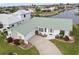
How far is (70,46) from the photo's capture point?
1.64 meters

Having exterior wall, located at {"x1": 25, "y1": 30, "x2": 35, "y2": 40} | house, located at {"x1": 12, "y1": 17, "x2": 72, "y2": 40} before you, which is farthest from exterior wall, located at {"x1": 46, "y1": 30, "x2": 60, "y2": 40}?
exterior wall, located at {"x1": 25, "y1": 30, "x2": 35, "y2": 40}

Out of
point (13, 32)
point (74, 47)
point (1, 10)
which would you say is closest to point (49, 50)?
point (74, 47)

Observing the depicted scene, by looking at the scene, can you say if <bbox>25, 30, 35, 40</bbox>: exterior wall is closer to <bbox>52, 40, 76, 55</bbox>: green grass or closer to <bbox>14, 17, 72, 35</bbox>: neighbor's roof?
<bbox>14, 17, 72, 35</bbox>: neighbor's roof

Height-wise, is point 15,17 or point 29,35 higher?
point 15,17

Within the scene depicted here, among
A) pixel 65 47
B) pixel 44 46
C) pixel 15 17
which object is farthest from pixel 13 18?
pixel 65 47

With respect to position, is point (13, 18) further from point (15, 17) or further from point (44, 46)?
point (44, 46)

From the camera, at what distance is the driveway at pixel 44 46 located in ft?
5.40

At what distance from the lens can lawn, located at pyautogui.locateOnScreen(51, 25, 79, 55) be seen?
1.64 metres

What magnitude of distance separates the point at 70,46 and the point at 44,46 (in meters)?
0.17

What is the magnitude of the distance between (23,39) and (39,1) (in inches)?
10.9

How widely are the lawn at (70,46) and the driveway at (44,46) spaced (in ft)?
0.09

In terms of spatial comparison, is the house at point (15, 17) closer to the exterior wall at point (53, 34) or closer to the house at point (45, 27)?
the house at point (45, 27)

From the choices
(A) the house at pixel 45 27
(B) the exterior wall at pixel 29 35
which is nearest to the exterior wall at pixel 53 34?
(A) the house at pixel 45 27
